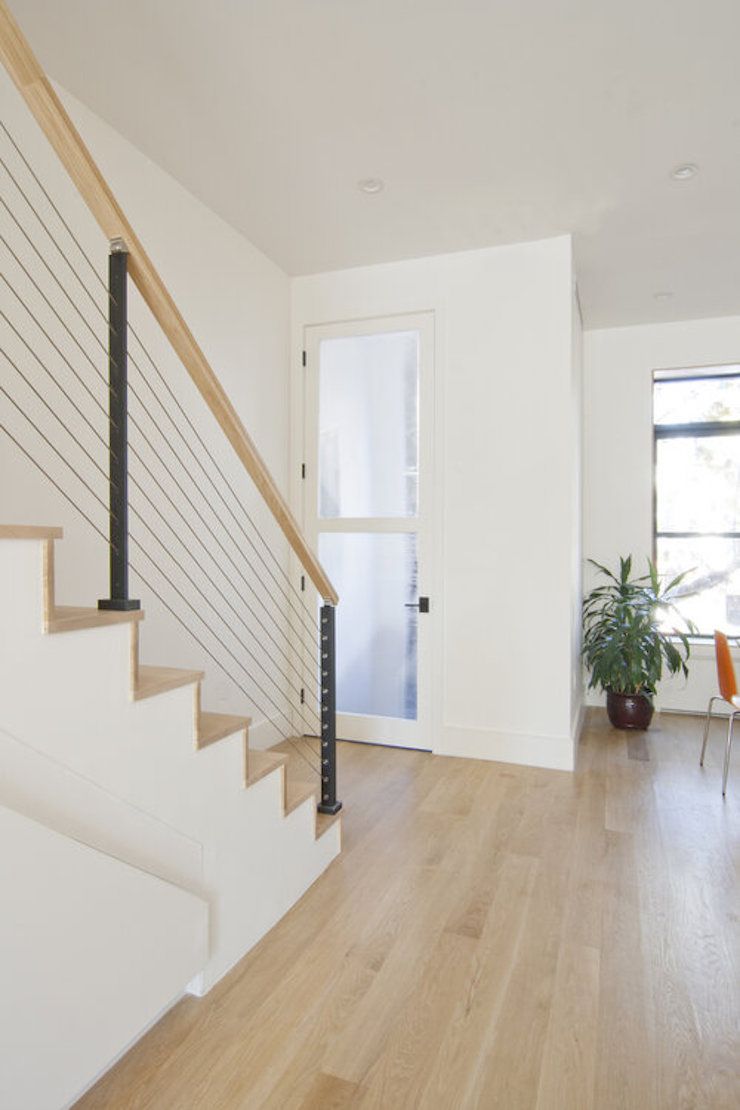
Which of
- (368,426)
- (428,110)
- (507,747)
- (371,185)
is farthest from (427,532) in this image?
(428,110)

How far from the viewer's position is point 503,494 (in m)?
3.79

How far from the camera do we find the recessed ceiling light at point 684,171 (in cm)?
294

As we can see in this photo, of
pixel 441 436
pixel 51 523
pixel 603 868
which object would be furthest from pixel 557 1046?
pixel 441 436

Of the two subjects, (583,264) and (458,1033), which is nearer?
(458,1033)

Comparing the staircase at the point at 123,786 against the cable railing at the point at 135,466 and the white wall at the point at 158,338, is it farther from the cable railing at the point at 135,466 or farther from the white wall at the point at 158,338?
the white wall at the point at 158,338

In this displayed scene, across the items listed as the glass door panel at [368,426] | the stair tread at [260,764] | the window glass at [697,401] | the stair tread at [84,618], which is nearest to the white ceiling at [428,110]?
the glass door panel at [368,426]

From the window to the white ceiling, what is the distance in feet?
4.99

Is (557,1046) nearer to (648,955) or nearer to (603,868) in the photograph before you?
(648,955)

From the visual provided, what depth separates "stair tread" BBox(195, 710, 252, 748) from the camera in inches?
71.2

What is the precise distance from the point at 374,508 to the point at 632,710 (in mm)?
2311

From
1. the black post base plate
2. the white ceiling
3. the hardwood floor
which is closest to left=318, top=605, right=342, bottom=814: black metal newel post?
the black post base plate

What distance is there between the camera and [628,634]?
4.45 m

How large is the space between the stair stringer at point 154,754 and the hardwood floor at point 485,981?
18cm

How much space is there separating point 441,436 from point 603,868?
2.43 m
